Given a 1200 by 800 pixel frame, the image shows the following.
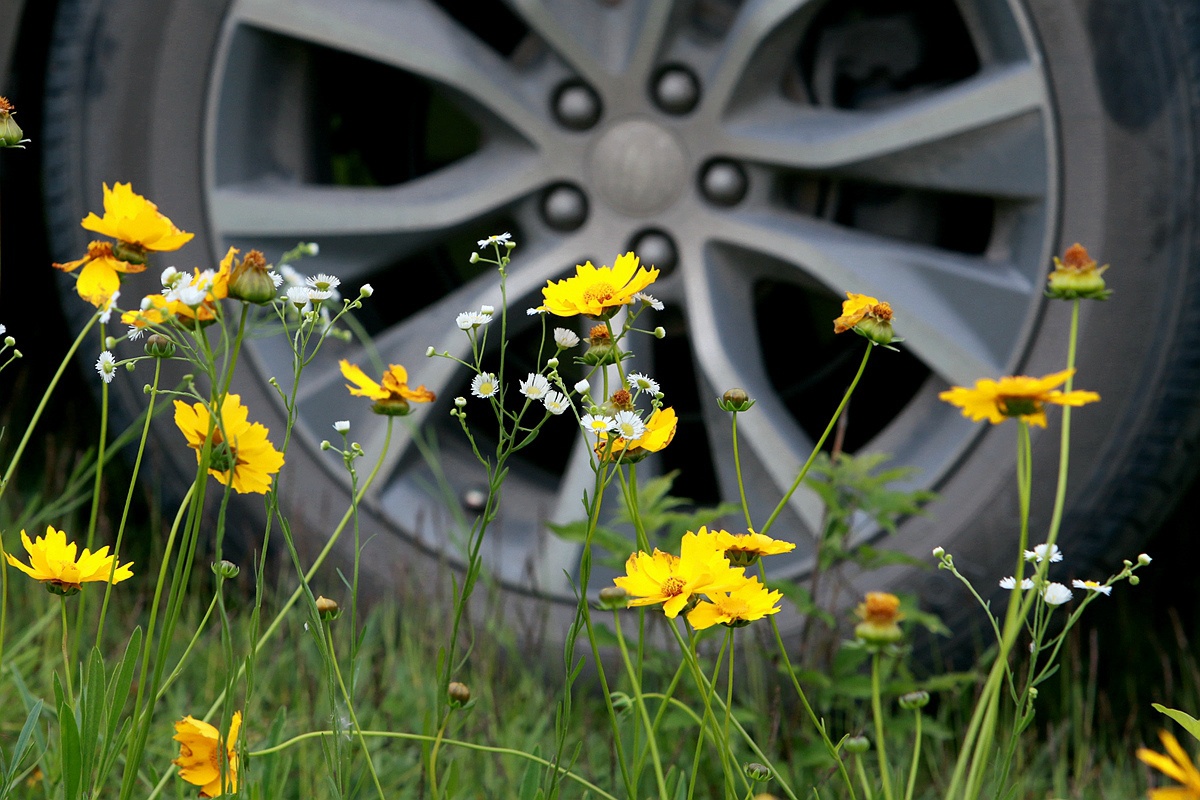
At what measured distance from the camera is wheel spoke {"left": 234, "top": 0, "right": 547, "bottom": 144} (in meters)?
2.09

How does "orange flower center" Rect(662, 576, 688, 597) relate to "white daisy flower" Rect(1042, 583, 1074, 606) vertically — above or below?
below

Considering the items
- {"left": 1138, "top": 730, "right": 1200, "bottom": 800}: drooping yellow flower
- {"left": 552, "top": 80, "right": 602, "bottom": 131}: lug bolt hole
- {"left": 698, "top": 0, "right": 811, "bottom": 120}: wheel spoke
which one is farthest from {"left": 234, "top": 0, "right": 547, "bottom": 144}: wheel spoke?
{"left": 1138, "top": 730, "right": 1200, "bottom": 800}: drooping yellow flower

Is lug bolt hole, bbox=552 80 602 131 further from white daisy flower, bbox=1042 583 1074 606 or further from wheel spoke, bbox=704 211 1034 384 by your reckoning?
Result: white daisy flower, bbox=1042 583 1074 606

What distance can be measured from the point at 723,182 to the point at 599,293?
50.4 inches

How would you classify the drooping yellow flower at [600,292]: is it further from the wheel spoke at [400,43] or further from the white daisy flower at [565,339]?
the wheel spoke at [400,43]

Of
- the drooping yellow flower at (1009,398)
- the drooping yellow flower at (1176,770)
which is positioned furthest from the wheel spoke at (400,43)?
the drooping yellow flower at (1176,770)

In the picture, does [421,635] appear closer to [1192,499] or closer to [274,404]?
[274,404]

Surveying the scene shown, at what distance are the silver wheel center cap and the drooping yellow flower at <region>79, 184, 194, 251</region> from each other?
1.29 m

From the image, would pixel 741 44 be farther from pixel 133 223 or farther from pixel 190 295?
pixel 190 295

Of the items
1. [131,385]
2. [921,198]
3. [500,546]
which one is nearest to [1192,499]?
[921,198]

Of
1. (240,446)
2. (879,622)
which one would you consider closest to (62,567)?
(240,446)

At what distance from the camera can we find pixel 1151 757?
0.46 m

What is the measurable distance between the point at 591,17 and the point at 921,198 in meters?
0.73

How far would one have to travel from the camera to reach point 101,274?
2.98 ft
